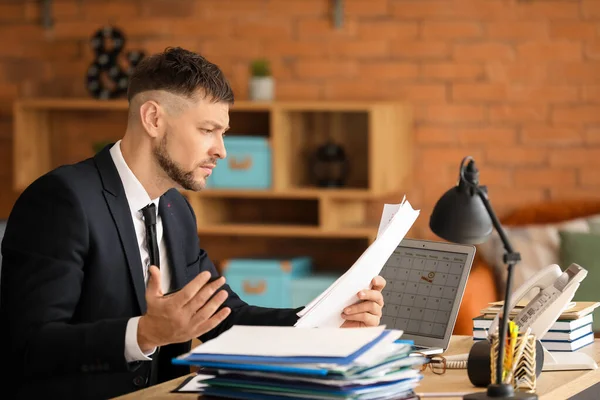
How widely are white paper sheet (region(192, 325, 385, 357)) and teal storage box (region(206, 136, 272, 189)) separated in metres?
2.77

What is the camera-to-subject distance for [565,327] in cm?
215

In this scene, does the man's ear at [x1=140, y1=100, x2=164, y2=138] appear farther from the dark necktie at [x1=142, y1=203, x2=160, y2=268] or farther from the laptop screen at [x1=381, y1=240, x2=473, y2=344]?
the laptop screen at [x1=381, y1=240, x2=473, y2=344]

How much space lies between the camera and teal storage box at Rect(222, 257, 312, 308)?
447 centimetres

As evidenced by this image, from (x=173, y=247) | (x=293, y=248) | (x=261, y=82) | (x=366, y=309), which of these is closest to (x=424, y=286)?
(x=366, y=309)

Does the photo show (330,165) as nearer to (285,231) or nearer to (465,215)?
(285,231)

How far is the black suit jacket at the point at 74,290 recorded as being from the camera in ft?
6.37

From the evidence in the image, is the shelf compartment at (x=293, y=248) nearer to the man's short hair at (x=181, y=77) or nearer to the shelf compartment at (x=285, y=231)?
the shelf compartment at (x=285, y=231)

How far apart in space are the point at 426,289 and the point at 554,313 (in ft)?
1.11

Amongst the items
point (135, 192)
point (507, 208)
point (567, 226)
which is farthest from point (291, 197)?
point (135, 192)

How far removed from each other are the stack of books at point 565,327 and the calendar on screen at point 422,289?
0.25ft

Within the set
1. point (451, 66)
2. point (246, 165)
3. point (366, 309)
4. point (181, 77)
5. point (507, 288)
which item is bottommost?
point (366, 309)

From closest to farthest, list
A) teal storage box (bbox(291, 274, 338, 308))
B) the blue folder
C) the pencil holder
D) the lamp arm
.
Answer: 1. the blue folder
2. the lamp arm
3. the pencil holder
4. teal storage box (bbox(291, 274, 338, 308))

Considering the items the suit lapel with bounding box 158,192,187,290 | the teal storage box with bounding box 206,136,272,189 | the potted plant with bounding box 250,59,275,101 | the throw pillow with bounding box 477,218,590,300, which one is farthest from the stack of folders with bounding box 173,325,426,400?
the potted plant with bounding box 250,59,275,101

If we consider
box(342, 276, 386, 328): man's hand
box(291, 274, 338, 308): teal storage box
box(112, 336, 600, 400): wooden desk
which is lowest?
box(291, 274, 338, 308): teal storage box
